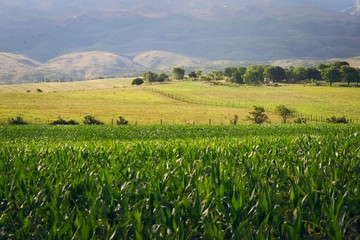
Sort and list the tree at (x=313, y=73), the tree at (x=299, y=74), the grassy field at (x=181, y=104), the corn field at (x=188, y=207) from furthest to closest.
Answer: the tree at (x=299, y=74) < the tree at (x=313, y=73) < the grassy field at (x=181, y=104) < the corn field at (x=188, y=207)

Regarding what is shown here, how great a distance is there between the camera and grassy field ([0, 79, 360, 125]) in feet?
289

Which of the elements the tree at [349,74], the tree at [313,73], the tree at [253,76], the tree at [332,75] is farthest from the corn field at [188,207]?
the tree at [313,73]

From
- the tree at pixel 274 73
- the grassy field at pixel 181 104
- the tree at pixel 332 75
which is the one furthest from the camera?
the tree at pixel 274 73

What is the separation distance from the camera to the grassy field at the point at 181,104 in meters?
88.1

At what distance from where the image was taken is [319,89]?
145 m

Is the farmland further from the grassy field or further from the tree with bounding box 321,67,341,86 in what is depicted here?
the tree with bounding box 321,67,341,86

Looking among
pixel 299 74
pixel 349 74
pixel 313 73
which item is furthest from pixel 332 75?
pixel 299 74

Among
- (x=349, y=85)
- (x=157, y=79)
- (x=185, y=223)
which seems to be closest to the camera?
(x=185, y=223)

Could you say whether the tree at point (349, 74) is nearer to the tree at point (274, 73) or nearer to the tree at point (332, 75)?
the tree at point (332, 75)

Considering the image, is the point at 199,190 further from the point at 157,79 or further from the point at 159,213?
the point at 157,79

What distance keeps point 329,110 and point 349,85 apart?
65.3 meters

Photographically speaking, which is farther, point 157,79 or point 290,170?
point 157,79

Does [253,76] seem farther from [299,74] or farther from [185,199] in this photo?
[185,199]

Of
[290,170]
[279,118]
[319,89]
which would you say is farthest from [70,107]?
[290,170]
